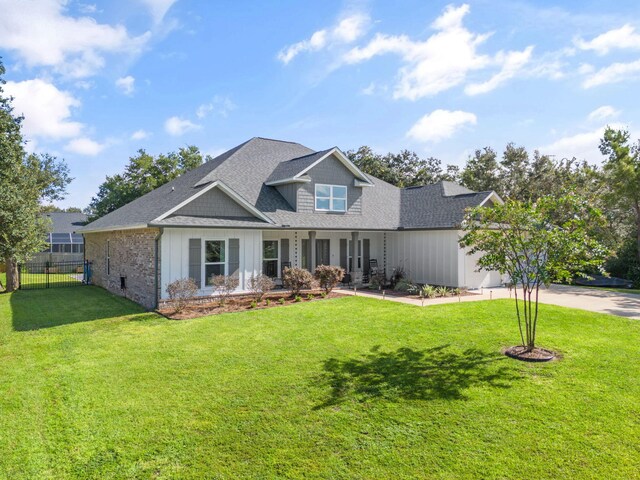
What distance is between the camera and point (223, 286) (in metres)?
14.2

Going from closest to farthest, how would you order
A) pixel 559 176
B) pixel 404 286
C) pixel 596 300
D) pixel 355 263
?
pixel 596 300 → pixel 404 286 → pixel 355 263 → pixel 559 176

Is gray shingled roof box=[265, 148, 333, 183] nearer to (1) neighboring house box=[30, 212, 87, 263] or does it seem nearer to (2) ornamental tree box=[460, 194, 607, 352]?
(2) ornamental tree box=[460, 194, 607, 352]

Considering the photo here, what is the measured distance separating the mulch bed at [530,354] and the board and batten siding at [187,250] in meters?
9.63

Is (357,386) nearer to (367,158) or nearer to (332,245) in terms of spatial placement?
(332,245)

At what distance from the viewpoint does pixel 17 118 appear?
17141 mm

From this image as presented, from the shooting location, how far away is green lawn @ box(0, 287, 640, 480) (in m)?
4.46

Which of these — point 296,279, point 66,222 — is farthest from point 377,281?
point 66,222

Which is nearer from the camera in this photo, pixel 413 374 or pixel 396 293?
pixel 413 374

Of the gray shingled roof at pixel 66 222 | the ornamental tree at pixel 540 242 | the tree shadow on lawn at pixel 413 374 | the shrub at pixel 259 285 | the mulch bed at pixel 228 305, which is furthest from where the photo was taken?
the gray shingled roof at pixel 66 222

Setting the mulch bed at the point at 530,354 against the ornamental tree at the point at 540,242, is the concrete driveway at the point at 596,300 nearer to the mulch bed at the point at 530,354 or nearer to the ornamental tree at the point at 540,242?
the mulch bed at the point at 530,354

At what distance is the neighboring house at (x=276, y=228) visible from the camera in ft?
45.9

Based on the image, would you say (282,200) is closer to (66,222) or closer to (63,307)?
(63,307)

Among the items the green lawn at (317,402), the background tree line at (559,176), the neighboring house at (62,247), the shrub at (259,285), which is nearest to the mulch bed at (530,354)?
the green lawn at (317,402)

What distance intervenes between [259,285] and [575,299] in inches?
476
